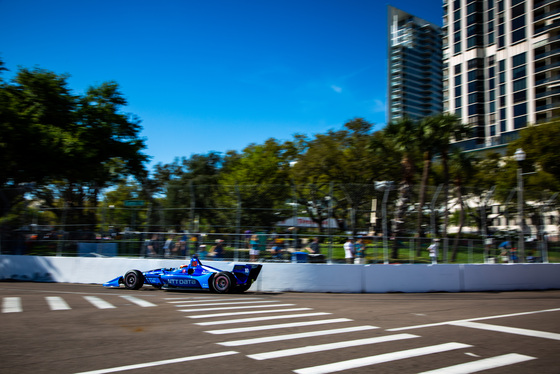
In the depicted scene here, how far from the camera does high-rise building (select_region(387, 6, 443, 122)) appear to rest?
163m

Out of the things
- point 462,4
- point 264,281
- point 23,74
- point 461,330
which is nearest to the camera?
point 461,330

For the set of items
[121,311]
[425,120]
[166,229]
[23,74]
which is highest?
[23,74]

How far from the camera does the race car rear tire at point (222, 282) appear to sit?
13539 millimetres

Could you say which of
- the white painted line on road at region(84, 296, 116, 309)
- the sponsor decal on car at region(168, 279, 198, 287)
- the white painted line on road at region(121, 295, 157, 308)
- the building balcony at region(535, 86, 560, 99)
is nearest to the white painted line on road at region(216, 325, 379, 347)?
the white painted line on road at region(121, 295, 157, 308)

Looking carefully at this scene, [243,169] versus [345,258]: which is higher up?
[243,169]

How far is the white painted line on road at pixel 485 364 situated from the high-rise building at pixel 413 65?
15938 cm

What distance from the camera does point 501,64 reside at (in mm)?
73812

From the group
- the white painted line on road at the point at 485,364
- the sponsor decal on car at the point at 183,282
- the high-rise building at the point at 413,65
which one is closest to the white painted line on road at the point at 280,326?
the white painted line on road at the point at 485,364

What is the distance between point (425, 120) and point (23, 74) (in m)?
22.7

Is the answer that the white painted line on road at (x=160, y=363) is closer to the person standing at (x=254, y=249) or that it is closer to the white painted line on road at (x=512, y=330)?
the white painted line on road at (x=512, y=330)

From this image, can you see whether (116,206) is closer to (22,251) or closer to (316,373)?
(22,251)

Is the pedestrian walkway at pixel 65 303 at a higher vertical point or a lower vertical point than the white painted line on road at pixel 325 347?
lower

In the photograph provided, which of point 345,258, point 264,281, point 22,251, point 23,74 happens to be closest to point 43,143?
point 23,74

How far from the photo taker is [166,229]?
54.0 feet
